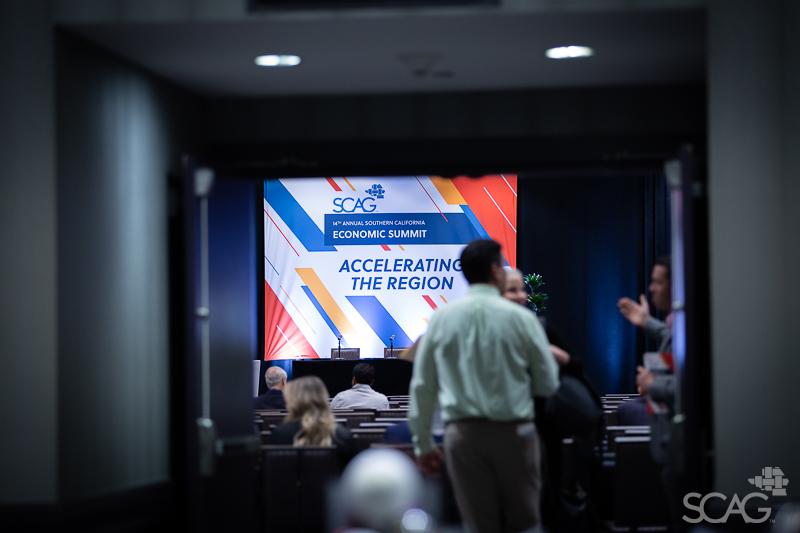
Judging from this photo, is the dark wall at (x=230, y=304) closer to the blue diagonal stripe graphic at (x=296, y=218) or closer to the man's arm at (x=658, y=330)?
the man's arm at (x=658, y=330)

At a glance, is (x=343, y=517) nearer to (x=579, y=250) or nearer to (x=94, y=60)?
(x=94, y=60)

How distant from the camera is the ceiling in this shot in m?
4.42

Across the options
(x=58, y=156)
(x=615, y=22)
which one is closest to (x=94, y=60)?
(x=58, y=156)

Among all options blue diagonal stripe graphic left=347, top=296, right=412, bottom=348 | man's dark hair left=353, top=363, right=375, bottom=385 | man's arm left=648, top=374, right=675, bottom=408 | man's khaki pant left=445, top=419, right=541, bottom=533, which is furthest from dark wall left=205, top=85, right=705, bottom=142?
blue diagonal stripe graphic left=347, top=296, right=412, bottom=348

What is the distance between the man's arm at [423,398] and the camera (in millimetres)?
4430

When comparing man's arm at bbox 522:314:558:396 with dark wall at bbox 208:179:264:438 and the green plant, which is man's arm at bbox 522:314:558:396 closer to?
dark wall at bbox 208:179:264:438

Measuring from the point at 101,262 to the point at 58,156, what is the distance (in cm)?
58

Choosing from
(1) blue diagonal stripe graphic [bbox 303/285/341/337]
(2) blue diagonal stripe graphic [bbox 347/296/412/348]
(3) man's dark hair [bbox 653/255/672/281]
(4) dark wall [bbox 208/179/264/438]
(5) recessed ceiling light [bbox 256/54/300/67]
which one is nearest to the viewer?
(5) recessed ceiling light [bbox 256/54/300/67]

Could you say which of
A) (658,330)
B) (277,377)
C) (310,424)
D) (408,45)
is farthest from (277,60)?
(277,377)

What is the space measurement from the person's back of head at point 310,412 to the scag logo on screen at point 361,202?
8972mm

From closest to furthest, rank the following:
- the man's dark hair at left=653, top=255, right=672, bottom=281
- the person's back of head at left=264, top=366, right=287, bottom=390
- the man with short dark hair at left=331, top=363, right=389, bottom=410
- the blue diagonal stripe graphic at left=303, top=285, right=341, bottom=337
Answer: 1. the man's dark hair at left=653, top=255, right=672, bottom=281
2. the man with short dark hair at left=331, top=363, right=389, bottom=410
3. the person's back of head at left=264, top=366, right=287, bottom=390
4. the blue diagonal stripe graphic at left=303, top=285, right=341, bottom=337

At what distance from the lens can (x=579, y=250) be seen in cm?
1533

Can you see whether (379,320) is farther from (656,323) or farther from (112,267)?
(112,267)

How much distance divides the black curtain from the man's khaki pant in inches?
427
